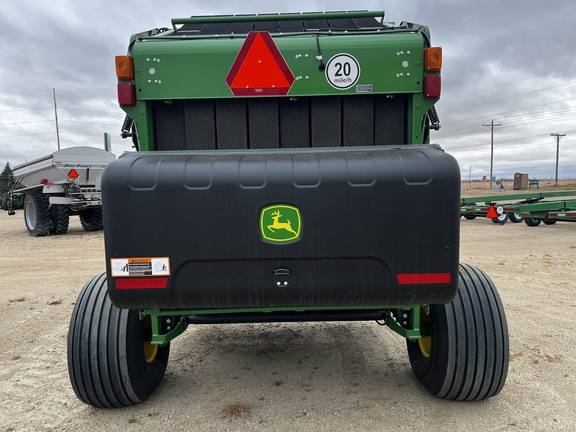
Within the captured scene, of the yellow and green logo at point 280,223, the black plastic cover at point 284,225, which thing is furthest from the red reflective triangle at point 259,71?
the yellow and green logo at point 280,223

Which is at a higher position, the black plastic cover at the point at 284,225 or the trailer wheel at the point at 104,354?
the black plastic cover at the point at 284,225

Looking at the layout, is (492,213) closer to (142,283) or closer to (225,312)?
(225,312)

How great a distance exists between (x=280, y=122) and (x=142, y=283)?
4.26ft

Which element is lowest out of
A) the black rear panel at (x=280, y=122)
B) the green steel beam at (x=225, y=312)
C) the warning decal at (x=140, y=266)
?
the green steel beam at (x=225, y=312)

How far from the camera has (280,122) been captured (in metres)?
2.61

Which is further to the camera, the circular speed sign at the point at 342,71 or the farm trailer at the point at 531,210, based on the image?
the farm trailer at the point at 531,210

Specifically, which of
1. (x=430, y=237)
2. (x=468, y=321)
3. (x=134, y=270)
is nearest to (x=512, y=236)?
(x=468, y=321)

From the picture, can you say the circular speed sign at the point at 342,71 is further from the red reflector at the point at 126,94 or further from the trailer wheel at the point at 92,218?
the trailer wheel at the point at 92,218

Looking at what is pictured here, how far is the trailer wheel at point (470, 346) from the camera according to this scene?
8.36ft

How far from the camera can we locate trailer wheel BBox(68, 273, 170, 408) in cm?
257

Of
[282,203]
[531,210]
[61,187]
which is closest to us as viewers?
[282,203]

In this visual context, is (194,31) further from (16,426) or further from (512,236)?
(512,236)

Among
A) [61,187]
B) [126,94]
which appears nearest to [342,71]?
[126,94]

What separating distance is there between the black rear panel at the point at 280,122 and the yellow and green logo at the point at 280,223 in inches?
34.5
